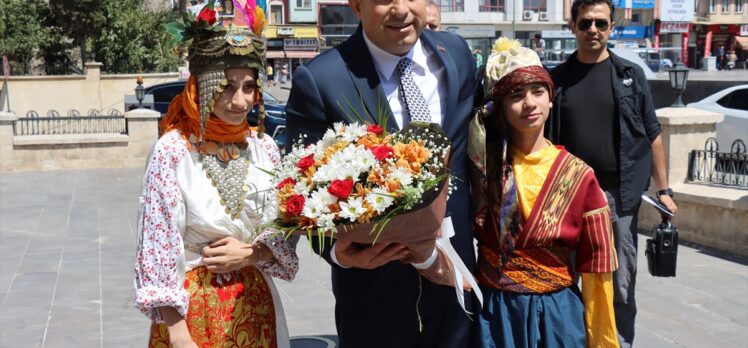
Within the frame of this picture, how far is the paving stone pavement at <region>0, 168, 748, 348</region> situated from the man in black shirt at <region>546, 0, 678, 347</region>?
1.65 m

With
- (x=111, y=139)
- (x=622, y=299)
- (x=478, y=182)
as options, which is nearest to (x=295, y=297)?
(x=622, y=299)

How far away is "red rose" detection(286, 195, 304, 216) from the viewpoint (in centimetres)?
257

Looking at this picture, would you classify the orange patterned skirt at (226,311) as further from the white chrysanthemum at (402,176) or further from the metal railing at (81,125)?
the metal railing at (81,125)

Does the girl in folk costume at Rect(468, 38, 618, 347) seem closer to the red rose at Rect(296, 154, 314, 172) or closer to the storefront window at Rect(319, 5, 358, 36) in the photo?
the red rose at Rect(296, 154, 314, 172)

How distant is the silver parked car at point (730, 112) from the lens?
46.0 feet

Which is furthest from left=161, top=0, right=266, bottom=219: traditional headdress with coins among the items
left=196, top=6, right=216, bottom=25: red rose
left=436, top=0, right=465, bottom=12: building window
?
→ left=436, top=0, right=465, bottom=12: building window

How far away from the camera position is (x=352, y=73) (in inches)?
122

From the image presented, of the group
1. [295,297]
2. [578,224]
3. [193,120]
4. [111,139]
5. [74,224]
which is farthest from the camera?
[111,139]

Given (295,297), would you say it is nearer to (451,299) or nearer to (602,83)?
(602,83)

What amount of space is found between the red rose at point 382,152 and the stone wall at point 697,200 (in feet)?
21.1

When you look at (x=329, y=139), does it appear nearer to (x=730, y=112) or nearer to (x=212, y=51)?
(x=212, y=51)

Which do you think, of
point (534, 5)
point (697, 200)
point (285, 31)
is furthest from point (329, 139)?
point (534, 5)

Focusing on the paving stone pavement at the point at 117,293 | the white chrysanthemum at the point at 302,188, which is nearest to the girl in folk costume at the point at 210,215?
the white chrysanthemum at the point at 302,188

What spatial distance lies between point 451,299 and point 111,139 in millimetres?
14697
